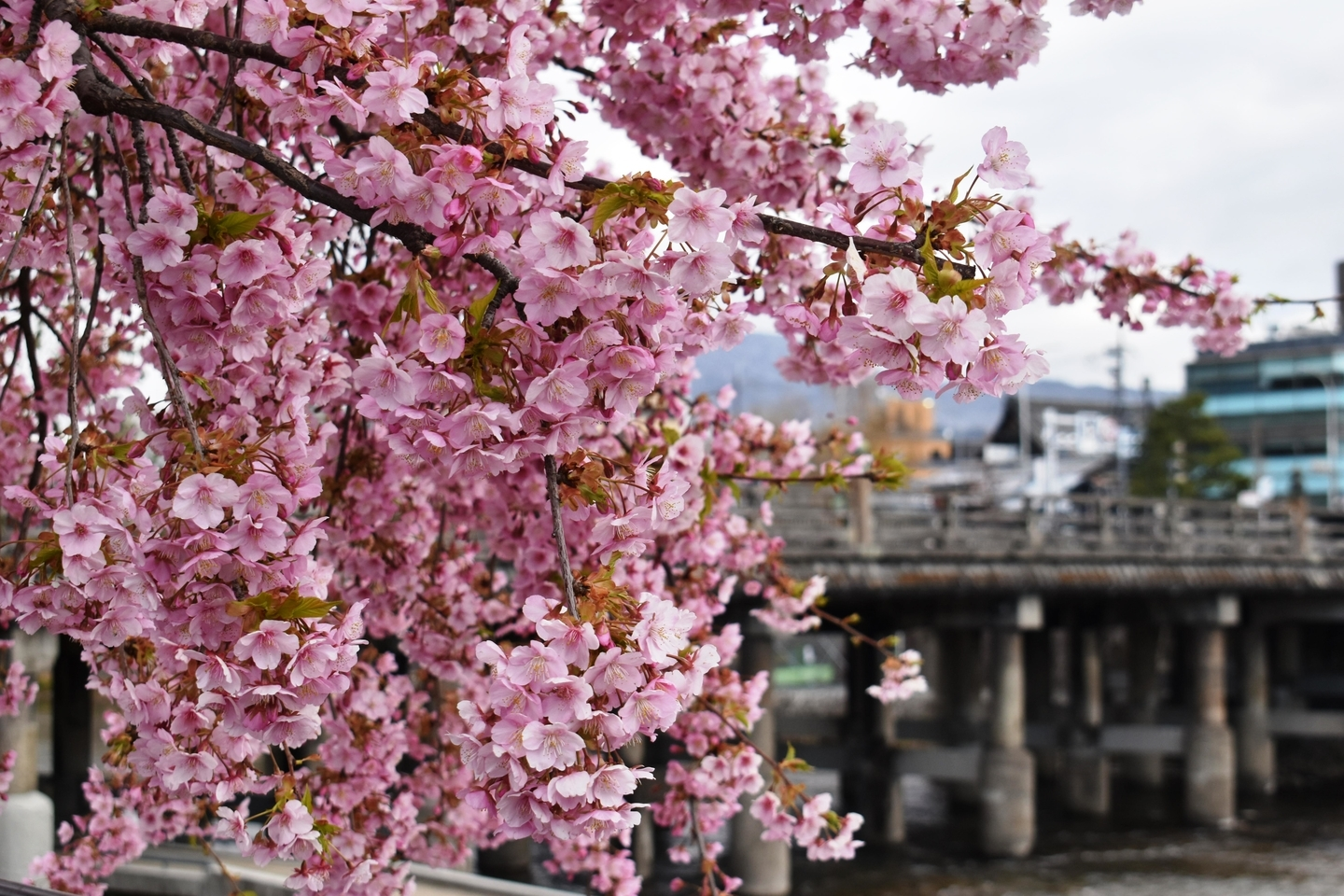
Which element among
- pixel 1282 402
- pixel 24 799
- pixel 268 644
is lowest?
pixel 24 799

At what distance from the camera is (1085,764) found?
23.5 meters

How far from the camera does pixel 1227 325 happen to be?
4.68 meters

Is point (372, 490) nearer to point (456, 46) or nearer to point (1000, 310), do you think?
point (456, 46)

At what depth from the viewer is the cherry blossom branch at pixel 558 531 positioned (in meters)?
1.86

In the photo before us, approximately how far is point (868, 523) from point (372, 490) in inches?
532

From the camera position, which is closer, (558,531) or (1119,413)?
(558,531)

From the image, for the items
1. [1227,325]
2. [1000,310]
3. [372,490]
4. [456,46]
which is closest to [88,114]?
[456,46]

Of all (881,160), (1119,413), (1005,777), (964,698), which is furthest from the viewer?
(1119,413)

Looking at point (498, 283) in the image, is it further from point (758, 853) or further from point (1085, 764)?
point (1085, 764)

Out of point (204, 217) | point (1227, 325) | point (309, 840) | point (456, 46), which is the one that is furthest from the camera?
point (1227, 325)

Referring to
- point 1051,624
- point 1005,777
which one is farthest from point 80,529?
point 1051,624

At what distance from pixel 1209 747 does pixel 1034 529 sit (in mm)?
5618

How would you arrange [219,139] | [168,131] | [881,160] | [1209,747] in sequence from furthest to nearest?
[1209,747] → [168,131] → [219,139] → [881,160]

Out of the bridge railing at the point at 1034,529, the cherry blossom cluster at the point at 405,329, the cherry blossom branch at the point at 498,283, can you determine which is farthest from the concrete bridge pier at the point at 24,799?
the cherry blossom branch at the point at 498,283
